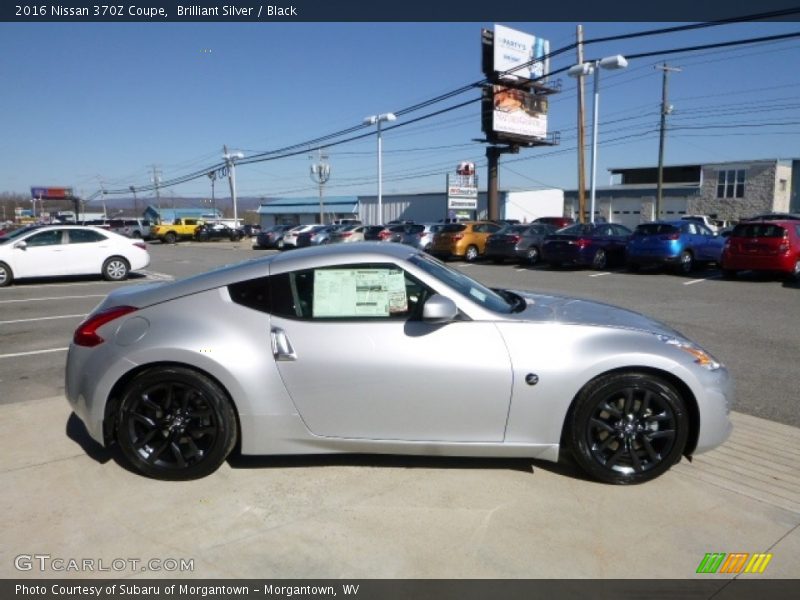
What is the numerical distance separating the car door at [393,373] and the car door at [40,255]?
1359 cm

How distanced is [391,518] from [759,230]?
1462 cm

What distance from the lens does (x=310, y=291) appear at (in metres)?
3.62

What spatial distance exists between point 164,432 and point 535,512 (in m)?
2.24

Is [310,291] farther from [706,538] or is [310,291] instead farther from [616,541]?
[706,538]

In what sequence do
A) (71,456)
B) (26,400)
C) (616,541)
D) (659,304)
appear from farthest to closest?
(659,304)
(26,400)
(71,456)
(616,541)

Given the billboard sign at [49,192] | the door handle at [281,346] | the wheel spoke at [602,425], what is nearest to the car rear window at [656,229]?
the wheel spoke at [602,425]

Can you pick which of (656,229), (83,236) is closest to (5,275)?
(83,236)

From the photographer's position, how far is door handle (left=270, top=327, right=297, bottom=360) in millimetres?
3463

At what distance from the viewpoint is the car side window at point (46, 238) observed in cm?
1464

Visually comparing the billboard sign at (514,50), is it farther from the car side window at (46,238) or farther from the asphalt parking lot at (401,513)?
the asphalt parking lot at (401,513)

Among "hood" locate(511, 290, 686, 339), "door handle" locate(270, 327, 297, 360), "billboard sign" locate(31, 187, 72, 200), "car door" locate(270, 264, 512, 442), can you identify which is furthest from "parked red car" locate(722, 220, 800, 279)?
"billboard sign" locate(31, 187, 72, 200)

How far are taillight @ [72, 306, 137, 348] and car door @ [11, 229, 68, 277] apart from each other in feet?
41.6

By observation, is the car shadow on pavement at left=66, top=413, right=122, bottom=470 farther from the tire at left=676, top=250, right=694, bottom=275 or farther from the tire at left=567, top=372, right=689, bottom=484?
the tire at left=676, top=250, right=694, bottom=275

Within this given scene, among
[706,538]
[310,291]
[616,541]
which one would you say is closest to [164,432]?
[310,291]
